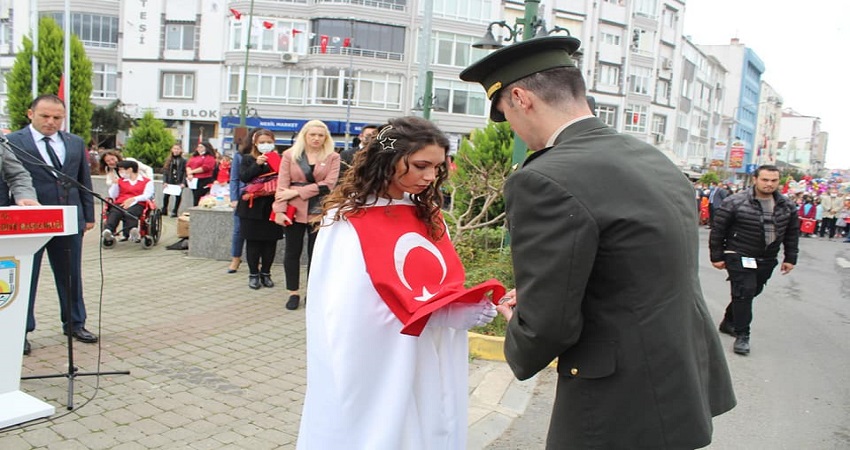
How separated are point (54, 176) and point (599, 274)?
4594 mm

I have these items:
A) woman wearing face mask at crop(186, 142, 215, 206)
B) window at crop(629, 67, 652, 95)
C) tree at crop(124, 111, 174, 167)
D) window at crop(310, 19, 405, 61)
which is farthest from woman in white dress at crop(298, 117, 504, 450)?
window at crop(629, 67, 652, 95)

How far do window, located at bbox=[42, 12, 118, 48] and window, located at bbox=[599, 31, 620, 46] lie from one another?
116 ft

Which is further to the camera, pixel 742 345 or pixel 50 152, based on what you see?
pixel 742 345

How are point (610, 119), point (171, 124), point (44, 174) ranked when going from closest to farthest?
point (44, 174) → point (171, 124) → point (610, 119)

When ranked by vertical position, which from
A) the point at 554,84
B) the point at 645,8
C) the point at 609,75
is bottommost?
the point at 554,84

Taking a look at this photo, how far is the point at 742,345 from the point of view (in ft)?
21.2

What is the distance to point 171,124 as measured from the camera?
42.1 meters

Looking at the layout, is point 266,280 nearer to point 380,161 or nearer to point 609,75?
point 380,161

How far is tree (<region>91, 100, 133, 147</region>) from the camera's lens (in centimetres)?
3494

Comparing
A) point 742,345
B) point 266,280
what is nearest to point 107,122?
point 266,280

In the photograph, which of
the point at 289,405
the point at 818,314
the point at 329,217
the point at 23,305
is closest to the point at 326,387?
the point at 329,217

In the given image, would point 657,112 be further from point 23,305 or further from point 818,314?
point 23,305

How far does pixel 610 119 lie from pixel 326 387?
51.4 metres

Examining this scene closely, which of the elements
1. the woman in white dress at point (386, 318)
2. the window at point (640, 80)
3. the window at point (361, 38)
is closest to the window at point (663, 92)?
the window at point (640, 80)
